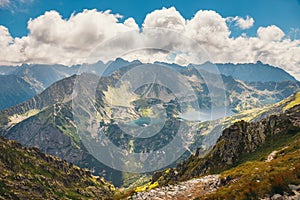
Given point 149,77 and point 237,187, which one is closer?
point 237,187

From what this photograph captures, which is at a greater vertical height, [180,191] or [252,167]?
[252,167]

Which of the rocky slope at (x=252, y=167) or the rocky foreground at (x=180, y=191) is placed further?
the rocky foreground at (x=180, y=191)

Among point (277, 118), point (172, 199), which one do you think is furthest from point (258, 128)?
point (172, 199)

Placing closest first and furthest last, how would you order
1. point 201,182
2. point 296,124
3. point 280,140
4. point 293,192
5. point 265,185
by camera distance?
point 293,192 → point 265,185 → point 201,182 → point 280,140 → point 296,124

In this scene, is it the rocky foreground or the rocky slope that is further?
the rocky foreground

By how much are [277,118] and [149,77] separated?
51.9 m

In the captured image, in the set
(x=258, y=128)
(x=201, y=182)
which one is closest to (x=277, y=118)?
(x=258, y=128)

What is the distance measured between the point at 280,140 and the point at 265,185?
2778 inches

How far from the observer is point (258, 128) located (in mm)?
101438

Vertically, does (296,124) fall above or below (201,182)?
above

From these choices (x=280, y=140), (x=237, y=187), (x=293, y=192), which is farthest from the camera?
(x=280, y=140)

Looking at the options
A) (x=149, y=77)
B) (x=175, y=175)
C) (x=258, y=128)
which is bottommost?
(x=175, y=175)

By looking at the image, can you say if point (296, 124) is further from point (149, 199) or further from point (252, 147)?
point (149, 199)

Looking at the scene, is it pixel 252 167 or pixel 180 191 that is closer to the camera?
pixel 180 191
